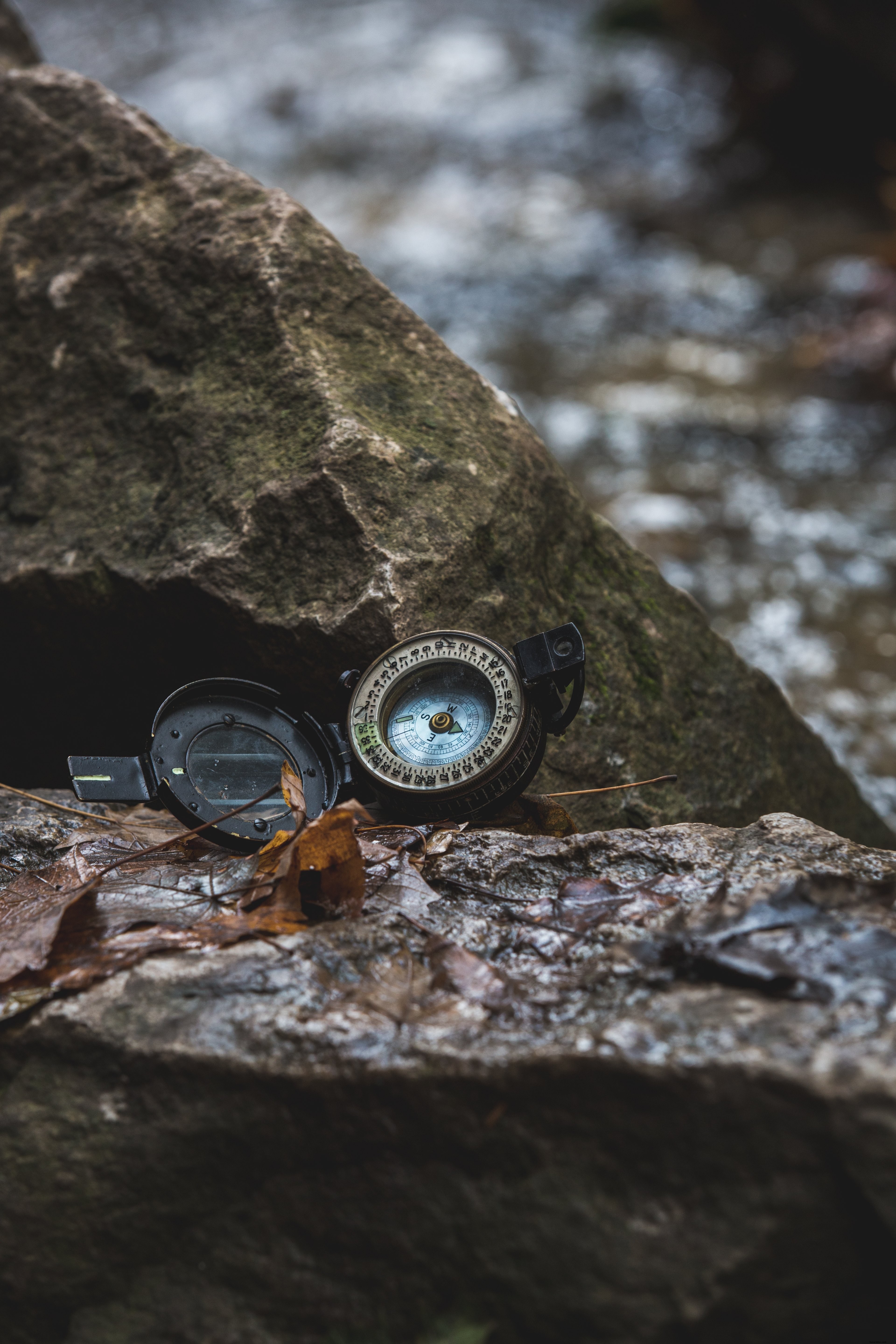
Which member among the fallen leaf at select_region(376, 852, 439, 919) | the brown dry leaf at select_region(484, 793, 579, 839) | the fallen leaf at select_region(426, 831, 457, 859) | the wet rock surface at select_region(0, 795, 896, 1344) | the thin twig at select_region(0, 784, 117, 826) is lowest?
the wet rock surface at select_region(0, 795, 896, 1344)

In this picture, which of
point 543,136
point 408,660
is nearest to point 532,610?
point 408,660

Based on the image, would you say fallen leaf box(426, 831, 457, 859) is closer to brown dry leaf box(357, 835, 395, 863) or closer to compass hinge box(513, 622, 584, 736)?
brown dry leaf box(357, 835, 395, 863)

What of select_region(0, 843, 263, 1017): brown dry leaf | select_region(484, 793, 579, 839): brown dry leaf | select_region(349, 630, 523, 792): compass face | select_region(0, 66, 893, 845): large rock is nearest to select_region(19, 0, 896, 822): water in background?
select_region(0, 66, 893, 845): large rock

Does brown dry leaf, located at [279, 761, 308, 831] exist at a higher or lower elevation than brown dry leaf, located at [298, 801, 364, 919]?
higher

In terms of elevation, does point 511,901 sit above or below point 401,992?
above

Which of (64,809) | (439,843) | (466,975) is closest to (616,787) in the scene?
(439,843)

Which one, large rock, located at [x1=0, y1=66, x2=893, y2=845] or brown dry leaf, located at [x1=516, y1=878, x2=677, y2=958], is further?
large rock, located at [x1=0, y1=66, x2=893, y2=845]

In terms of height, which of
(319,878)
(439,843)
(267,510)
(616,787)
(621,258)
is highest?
(621,258)

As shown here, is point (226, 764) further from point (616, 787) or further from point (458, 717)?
point (616, 787)
